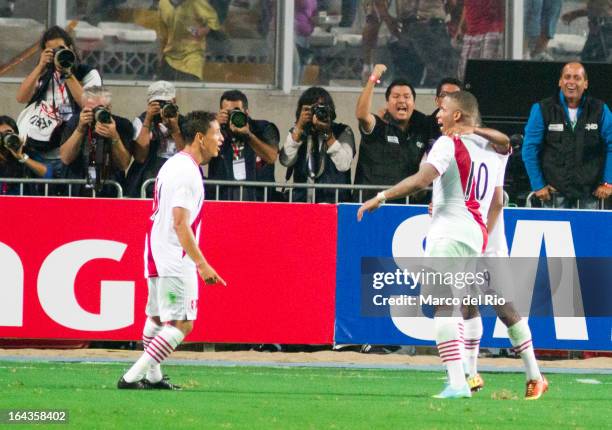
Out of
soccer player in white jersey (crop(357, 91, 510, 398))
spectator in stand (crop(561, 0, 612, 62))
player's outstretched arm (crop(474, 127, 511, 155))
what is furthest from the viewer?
spectator in stand (crop(561, 0, 612, 62))

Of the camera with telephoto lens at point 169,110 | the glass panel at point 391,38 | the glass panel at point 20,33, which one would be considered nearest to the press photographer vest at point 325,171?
the camera with telephoto lens at point 169,110

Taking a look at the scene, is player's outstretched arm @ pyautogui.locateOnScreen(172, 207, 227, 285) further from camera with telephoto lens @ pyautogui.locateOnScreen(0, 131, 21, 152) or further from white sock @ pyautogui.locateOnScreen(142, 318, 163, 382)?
camera with telephoto lens @ pyautogui.locateOnScreen(0, 131, 21, 152)

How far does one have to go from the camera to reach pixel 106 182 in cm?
1584

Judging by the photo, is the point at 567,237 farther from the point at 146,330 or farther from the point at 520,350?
the point at 146,330

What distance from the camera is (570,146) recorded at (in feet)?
53.4

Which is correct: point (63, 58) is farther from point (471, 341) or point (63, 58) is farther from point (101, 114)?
point (471, 341)

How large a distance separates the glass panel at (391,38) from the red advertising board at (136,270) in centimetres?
415

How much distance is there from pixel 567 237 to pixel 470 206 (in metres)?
4.47

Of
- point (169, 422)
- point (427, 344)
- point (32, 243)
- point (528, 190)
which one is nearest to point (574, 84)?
point (528, 190)

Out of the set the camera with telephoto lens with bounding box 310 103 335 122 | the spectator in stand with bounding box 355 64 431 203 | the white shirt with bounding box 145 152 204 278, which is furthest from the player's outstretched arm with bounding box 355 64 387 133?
the white shirt with bounding box 145 152 204 278

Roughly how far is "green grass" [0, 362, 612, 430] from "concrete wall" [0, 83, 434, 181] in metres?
5.37

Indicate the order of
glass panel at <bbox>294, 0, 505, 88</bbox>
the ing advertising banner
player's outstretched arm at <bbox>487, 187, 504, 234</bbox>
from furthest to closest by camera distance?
glass panel at <bbox>294, 0, 505, 88</bbox> < the ing advertising banner < player's outstretched arm at <bbox>487, 187, 504, 234</bbox>

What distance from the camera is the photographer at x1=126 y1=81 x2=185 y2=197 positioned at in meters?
15.7

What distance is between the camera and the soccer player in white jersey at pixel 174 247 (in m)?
11.8
